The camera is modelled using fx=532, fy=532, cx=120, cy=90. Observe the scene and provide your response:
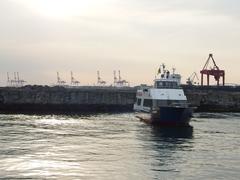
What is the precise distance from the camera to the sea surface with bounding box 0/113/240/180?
35.2 metres

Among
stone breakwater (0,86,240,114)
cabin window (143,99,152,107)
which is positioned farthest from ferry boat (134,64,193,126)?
stone breakwater (0,86,240,114)

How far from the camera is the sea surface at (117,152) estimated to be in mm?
35188

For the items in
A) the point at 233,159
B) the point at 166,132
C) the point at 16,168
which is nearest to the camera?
the point at 16,168

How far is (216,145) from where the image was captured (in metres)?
51.3

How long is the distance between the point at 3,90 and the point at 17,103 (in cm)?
562

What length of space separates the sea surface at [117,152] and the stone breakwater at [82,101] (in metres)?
42.6

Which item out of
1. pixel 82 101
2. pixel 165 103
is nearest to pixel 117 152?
pixel 165 103

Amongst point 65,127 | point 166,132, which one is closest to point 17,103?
point 65,127

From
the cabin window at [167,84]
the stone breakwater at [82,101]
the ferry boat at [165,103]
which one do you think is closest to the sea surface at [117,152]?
the ferry boat at [165,103]

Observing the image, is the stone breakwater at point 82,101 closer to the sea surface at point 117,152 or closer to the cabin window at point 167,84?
the cabin window at point 167,84

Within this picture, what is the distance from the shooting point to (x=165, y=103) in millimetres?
70938

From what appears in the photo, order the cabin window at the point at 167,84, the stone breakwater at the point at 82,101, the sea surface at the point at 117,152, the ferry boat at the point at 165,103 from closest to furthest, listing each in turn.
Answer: the sea surface at the point at 117,152 < the ferry boat at the point at 165,103 < the cabin window at the point at 167,84 < the stone breakwater at the point at 82,101

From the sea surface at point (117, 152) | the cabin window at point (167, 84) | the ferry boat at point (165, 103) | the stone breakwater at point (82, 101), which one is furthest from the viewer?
the stone breakwater at point (82, 101)

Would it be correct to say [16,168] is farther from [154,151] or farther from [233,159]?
[233,159]
